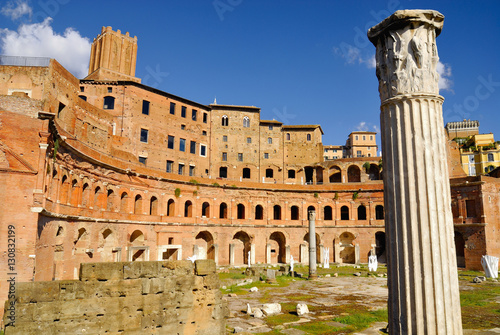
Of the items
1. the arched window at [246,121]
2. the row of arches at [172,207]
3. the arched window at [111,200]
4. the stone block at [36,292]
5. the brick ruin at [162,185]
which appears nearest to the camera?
the stone block at [36,292]

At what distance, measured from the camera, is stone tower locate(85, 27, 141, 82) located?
3931 cm

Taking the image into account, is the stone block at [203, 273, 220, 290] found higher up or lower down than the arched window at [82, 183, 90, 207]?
lower down

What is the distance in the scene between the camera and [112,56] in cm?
4016

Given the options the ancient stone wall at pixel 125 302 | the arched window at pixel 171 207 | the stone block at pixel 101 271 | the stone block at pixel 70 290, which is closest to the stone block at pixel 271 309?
the ancient stone wall at pixel 125 302

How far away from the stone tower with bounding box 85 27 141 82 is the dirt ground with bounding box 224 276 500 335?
29.3 m

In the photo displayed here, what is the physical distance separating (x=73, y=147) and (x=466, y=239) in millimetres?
32909

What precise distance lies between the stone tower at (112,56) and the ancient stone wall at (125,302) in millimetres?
33320

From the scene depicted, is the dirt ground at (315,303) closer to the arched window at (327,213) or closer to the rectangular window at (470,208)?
the rectangular window at (470,208)

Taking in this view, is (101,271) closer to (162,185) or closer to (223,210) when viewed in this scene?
(162,185)

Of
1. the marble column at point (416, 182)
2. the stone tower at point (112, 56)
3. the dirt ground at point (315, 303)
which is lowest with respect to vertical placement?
the dirt ground at point (315, 303)

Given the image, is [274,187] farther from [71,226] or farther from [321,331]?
[321,331]

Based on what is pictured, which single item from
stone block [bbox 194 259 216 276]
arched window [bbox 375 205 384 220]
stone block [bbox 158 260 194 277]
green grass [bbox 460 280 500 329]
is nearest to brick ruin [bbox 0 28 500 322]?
arched window [bbox 375 205 384 220]

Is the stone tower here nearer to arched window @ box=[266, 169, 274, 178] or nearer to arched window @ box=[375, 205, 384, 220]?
arched window @ box=[266, 169, 274, 178]

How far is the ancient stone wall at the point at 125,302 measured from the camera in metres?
8.66
